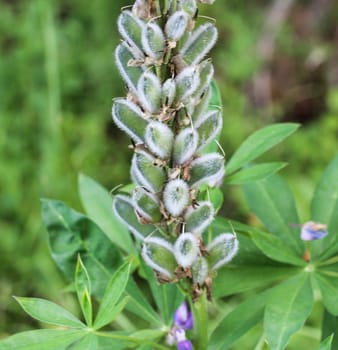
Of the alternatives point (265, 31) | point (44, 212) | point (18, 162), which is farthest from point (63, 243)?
point (265, 31)

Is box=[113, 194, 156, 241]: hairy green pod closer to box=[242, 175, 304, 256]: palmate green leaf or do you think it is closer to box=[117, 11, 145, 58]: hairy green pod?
box=[117, 11, 145, 58]: hairy green pod

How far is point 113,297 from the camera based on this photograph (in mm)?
1375

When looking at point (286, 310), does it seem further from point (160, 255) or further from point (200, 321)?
point (160, 255)

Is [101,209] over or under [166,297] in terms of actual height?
over

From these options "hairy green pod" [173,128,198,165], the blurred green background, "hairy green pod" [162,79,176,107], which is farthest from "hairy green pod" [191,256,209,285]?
the blurred green background

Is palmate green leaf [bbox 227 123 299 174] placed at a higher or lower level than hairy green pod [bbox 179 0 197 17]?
lower

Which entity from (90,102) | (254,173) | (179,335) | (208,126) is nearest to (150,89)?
(208,126)

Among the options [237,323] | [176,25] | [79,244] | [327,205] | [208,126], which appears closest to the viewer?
[176,25]

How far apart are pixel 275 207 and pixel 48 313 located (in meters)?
0.66

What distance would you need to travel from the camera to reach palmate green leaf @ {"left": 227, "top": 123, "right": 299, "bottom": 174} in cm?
164

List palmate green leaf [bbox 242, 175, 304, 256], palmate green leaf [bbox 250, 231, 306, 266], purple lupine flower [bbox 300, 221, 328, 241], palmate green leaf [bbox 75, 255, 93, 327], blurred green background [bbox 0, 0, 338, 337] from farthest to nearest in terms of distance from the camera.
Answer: blurred green background [bbox 0, 0, 338, 337] → palmate green leaf [bbox 242, 175, 304, 256] → purple lupine flower [bbox 300, 221, 328, 241] → palmate green leaf [bbox 250, 231, 306, 266] → palmate green leaf [bbox 75, 255, 93, 327]

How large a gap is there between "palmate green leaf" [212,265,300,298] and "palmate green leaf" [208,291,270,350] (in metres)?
0.04

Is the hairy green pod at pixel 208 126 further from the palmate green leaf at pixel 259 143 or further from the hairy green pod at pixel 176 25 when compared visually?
the palmate green leaf at pixel 259 143

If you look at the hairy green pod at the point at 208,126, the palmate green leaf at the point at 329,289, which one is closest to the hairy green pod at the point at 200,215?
the hairy green pod at the point at 208,126
